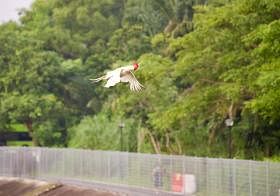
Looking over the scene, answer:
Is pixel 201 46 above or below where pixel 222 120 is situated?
above

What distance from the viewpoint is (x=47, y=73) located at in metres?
57.4

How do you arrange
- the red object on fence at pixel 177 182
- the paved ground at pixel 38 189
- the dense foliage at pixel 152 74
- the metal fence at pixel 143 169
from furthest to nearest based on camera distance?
the paved ground at pixel 38 189
the red object on fence at pixel 177 182
the dense foliage at pixel 152 74
the metal fence at pixel 143 169

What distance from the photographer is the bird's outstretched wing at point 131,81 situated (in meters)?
10.0

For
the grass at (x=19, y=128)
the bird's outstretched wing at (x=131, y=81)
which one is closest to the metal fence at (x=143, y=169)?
the grass at (x=19, y=128)

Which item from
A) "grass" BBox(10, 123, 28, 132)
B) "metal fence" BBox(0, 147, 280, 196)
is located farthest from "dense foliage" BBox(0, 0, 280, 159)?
"grass" BBox(10, 123, 28, 132)

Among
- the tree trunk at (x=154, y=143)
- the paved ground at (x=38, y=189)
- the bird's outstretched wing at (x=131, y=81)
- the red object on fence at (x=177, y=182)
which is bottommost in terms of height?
the paved ground at (x=38, y=189)

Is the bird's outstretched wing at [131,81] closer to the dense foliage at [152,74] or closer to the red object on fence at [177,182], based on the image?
the dense foliage at [152,74]

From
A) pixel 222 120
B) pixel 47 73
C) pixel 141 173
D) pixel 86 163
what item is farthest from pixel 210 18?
pixel 47 73

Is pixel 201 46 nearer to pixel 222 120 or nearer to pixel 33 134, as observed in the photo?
pixel 222 120

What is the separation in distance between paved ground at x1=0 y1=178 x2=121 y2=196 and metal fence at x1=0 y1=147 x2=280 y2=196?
4.16 feet

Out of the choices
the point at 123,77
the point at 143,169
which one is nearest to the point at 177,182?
the point at 143,169

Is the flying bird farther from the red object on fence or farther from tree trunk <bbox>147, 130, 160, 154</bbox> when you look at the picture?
tree trunk <bbox>147, 130, 160, 154</bbox>

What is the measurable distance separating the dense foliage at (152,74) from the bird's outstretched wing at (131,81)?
36.1 ft

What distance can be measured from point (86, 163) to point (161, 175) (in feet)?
29.1
